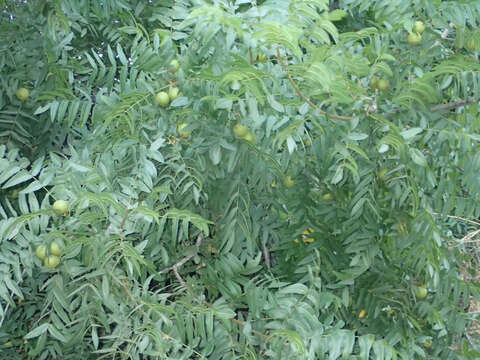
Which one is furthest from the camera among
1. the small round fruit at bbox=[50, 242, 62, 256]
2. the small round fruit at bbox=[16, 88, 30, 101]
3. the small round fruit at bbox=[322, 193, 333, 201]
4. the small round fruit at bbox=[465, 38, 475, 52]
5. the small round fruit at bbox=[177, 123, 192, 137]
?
the small round fruit at bbox=[16, 88, 30, 101]

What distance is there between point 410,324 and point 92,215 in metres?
1.27

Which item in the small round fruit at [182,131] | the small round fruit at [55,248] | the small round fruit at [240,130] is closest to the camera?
the small round fruit at [55,248]


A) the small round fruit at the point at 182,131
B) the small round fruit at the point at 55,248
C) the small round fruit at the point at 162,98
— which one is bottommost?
the small round fruit at the point at 55,248

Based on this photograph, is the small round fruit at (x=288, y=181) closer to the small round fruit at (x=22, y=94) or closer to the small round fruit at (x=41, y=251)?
the small round fruit at (x=41, y=251)

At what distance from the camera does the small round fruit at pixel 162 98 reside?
2.38 meters

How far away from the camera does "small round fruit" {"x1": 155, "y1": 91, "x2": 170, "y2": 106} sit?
2.38 m

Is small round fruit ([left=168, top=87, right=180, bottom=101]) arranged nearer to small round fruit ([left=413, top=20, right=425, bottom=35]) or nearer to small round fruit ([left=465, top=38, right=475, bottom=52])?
small round fruit ([left=413, top=20, right=425, bottom=35])

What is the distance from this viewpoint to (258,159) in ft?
7.82

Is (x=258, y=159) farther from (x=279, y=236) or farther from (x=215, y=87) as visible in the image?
(x=279, y=236)

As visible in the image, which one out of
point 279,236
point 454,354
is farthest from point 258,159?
point 454,354

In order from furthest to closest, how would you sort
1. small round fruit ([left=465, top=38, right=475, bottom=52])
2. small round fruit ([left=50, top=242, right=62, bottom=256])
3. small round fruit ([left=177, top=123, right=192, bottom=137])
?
small round fruit ([left=465, top=38, right=475, bottom=52]) < small round fruit ([left=177, top=123, right=192, bottom=137]) < small round fruit ([left=50, top=242, right=62, bottom=256])

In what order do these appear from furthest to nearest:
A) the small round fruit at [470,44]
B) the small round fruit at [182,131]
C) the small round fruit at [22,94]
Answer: the small round fruit at [22,94] < the small round fruit at [470,44] < the small round fruit at [182,131]

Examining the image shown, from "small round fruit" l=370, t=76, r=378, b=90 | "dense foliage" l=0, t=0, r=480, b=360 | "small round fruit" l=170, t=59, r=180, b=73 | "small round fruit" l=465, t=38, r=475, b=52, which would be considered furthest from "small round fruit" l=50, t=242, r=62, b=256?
"small round fruit" l=465, t=38, r=475, b=52

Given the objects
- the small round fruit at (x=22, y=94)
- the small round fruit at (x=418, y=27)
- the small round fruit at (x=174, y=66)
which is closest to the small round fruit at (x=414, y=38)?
the small round fruit at (x=418, y=27)
